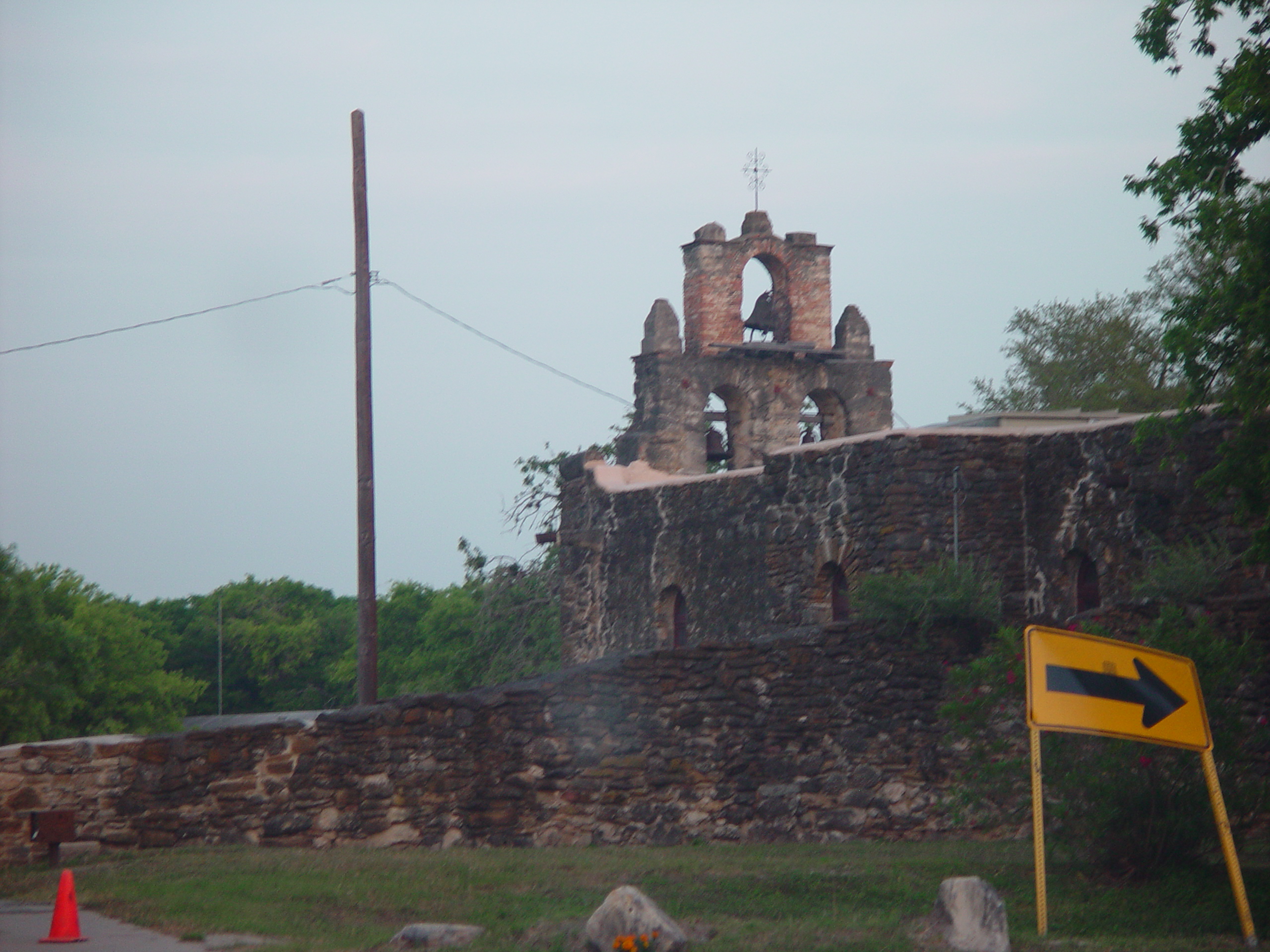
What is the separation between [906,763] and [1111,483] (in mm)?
3547

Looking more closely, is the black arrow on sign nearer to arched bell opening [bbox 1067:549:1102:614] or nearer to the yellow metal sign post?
the yellow metal sign post

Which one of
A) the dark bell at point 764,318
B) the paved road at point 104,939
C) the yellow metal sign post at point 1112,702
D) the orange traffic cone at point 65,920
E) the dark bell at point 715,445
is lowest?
the paved road at point 104,939

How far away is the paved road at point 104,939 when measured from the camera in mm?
8602

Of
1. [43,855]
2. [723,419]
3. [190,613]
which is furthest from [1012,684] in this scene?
[190,613]

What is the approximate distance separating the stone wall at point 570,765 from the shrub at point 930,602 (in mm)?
258

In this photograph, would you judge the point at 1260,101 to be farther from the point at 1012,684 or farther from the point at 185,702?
the point at 185,702

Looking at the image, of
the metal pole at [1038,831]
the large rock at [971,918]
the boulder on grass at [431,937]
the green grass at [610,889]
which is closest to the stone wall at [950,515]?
the green grass at [610,889]

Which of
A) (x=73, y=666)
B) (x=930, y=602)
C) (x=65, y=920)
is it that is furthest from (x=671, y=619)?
(x=73, y=666)

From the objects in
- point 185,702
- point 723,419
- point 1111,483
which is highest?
point 723,419

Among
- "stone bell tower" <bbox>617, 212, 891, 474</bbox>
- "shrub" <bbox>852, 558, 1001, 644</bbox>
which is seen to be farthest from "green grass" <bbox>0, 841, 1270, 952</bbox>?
"stone bell tower" <bbox>617, 212, 891, 474</bbox>

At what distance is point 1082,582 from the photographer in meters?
16.0

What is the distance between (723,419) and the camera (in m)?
24.6

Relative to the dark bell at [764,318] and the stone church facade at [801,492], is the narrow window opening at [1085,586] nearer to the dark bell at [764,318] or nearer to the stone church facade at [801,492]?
the stone church facade at [801,492]

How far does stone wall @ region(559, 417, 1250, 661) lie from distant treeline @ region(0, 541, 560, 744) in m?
12.3
